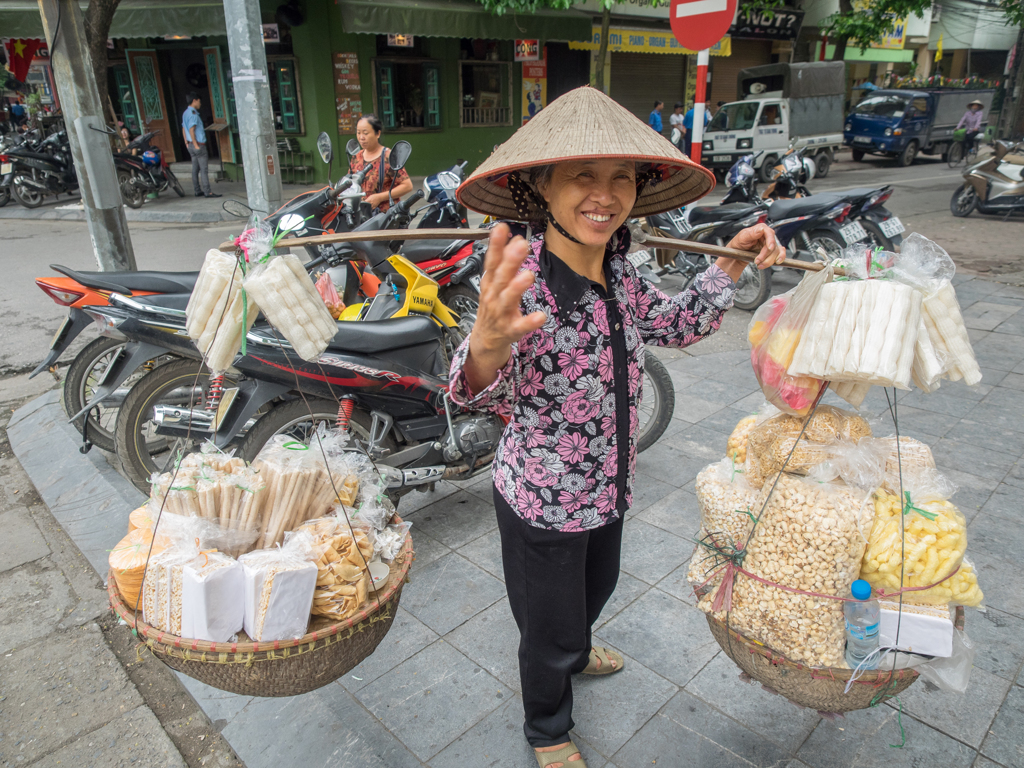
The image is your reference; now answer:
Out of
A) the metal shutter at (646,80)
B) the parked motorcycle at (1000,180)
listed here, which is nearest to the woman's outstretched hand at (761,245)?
the parked motorcycle at (1000,180)

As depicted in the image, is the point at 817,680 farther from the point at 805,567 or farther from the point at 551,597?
the point at 551,597

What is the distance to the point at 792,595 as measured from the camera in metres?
1.45

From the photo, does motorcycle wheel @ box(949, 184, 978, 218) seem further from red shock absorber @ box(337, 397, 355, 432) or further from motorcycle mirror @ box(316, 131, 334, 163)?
red shock absorber @ box(337, 397, 355, 432)

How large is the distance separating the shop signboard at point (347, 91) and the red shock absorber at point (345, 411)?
1130 cm

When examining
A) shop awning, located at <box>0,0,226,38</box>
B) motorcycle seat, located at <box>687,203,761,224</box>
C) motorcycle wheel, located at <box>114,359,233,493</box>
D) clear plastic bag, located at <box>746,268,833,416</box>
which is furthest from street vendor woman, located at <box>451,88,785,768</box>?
shop awning, located at <box>0,0,226,38</box>

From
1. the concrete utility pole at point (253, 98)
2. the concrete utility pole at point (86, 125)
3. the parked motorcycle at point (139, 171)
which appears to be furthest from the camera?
the parked motorcycle at point (139, 171)

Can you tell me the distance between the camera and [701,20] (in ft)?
15.2

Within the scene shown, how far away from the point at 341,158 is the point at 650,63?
9.46m

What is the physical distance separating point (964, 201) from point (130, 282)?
38.0 feet

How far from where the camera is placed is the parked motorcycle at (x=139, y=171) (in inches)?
420

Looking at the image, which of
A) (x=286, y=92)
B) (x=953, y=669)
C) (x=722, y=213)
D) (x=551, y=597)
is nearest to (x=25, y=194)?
(x=286, y=92)

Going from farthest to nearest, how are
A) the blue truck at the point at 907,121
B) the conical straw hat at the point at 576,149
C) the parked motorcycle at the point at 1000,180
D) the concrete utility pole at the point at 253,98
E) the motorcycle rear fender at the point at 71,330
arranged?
the blue truck at the point at 907,121 < the parked motorcycle at the point at 1000,180 < the concrete utility pole at the point at 253,98 < the motorcycle rear fender at the point at 71,330 < the conical straw hat at the point at 576,149

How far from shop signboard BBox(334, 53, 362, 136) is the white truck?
6961 millimetres

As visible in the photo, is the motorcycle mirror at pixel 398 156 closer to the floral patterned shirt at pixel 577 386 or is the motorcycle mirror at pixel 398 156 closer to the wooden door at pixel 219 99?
the floral patterned shirt at pixel 577 386
